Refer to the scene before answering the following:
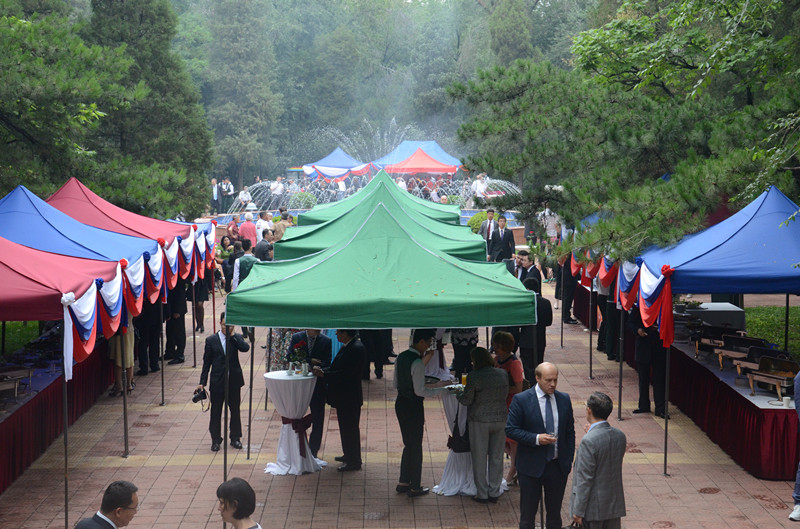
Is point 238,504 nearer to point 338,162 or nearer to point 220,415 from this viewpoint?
point 220,415

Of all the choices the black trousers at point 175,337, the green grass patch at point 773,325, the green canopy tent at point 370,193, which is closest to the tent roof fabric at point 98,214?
the black trousers at point 175,337

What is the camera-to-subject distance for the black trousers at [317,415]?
987 centimetres

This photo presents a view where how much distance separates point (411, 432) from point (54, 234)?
5.67 metres

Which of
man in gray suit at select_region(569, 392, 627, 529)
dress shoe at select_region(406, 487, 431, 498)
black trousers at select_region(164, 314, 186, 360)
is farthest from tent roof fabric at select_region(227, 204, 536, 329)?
black trousers at select_region(164, 314, 186, 360)

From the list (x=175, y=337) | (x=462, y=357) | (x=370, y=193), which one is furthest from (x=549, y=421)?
(x=370, y=193)

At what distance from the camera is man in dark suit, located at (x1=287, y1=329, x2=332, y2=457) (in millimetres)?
9844

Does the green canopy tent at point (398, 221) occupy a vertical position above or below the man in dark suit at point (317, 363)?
above

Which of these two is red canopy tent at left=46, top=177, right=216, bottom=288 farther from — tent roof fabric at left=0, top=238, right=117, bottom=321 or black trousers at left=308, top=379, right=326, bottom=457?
black trousers at left=308, top=379, right=326, bottom=457

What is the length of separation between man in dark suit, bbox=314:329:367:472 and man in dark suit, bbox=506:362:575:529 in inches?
103

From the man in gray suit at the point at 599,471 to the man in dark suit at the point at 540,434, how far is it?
0.59m

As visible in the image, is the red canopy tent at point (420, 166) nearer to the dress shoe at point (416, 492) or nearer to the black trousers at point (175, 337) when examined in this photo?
the black trousers at point (175, 337)

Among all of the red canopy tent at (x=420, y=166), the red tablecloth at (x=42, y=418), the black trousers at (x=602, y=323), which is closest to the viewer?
the red tablecloth at (x=42, y=418)

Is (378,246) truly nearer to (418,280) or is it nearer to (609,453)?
(418,280)

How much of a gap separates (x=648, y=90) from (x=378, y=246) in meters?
11.9
